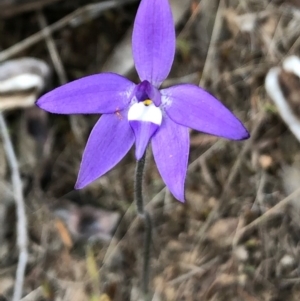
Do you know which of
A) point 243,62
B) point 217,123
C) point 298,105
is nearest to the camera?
point 217,123

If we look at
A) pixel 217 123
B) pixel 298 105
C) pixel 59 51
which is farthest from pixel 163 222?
pixel 217 123

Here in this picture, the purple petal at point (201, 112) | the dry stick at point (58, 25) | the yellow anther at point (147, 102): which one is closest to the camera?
the purple petal at point (201, 112)

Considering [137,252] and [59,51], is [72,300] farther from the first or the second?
[59,51]

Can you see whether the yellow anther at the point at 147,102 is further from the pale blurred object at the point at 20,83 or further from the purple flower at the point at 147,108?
the pale blurred object at the point at 20,83

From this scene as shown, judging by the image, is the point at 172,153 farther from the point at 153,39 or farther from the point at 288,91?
the point at 288,91

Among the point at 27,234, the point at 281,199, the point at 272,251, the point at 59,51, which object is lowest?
the point at 272,251

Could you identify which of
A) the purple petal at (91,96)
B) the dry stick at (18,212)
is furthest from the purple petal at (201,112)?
the dry stick at (18,212)
